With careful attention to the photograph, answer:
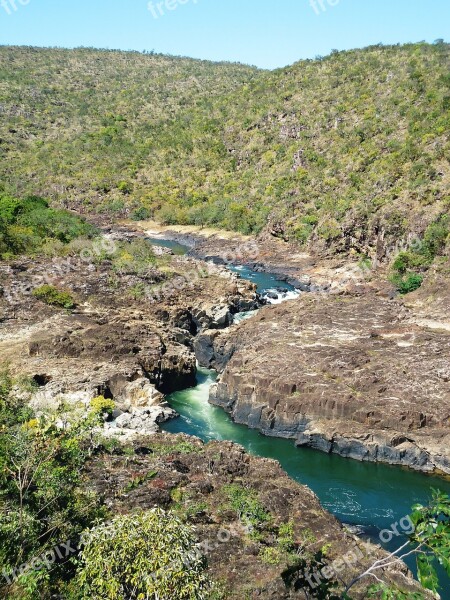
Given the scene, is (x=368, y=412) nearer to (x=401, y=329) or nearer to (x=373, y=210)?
(x=401, y=329)

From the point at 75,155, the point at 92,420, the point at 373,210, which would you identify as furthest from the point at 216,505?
the point at 75,155

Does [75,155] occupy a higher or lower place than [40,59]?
lower

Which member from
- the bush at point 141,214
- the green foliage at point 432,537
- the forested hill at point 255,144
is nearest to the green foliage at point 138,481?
the green foliage at point 432,537

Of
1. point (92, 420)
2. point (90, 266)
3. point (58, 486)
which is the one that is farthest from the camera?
point (90, 266)

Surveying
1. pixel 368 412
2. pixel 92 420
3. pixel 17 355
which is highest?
pixel 92 420

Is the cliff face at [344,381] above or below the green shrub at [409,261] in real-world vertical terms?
below

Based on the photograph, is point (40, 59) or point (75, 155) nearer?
point (75, 155)

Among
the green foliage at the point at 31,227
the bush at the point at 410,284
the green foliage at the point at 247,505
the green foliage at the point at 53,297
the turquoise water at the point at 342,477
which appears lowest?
the turquoise water at the point at 342,477

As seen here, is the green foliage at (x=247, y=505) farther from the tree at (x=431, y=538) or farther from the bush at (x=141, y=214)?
the bush at (x=141, y=214)

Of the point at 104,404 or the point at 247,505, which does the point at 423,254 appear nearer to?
the point at 104,404
